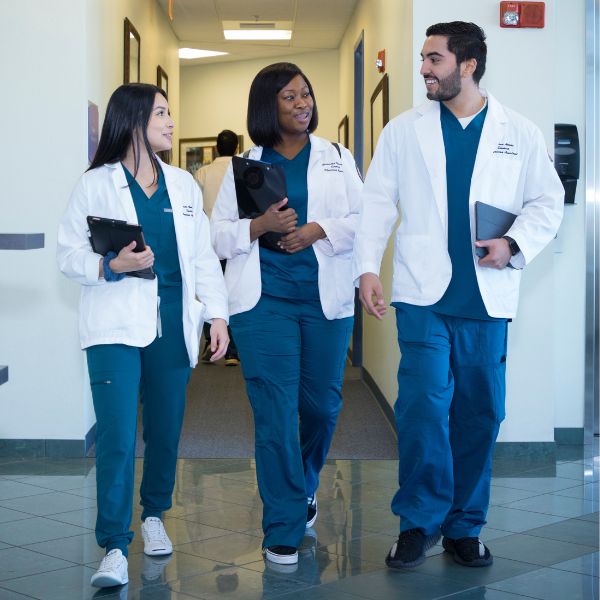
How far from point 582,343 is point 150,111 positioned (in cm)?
318

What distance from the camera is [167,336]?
129 inches

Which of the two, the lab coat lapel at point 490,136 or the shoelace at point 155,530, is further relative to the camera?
the shoelace at point 155,530

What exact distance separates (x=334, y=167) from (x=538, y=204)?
2.34ft

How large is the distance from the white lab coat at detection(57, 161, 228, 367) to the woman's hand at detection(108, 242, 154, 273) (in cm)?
7

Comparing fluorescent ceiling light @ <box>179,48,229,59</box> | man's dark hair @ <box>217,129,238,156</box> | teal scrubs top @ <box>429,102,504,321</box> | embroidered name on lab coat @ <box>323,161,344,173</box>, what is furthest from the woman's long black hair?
fluorescent ceiling light @ <box>179,48,229,59</box>

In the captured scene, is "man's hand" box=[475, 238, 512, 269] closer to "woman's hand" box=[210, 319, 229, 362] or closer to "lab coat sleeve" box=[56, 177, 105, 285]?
"woman's hand" box=[210, 319, 229, 362]

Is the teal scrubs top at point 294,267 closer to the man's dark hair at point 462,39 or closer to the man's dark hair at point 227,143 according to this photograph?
the man's dark hair at point 462,39

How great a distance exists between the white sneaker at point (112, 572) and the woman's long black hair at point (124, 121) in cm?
118

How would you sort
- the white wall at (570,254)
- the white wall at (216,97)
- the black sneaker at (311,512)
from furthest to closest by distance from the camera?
the white wall at (216,97) < the white wall at (570,254) < the black sneaker at (311,512)

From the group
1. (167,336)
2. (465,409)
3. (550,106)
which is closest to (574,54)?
(550,106)

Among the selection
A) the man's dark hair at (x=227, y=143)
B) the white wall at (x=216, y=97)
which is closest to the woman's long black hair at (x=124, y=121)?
the man's dark hair at (x=227, y=143)

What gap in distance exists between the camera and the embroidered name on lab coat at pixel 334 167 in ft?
11.8

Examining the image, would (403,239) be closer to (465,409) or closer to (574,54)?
(465,409)

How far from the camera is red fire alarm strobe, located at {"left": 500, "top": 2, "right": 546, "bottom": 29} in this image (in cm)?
504
